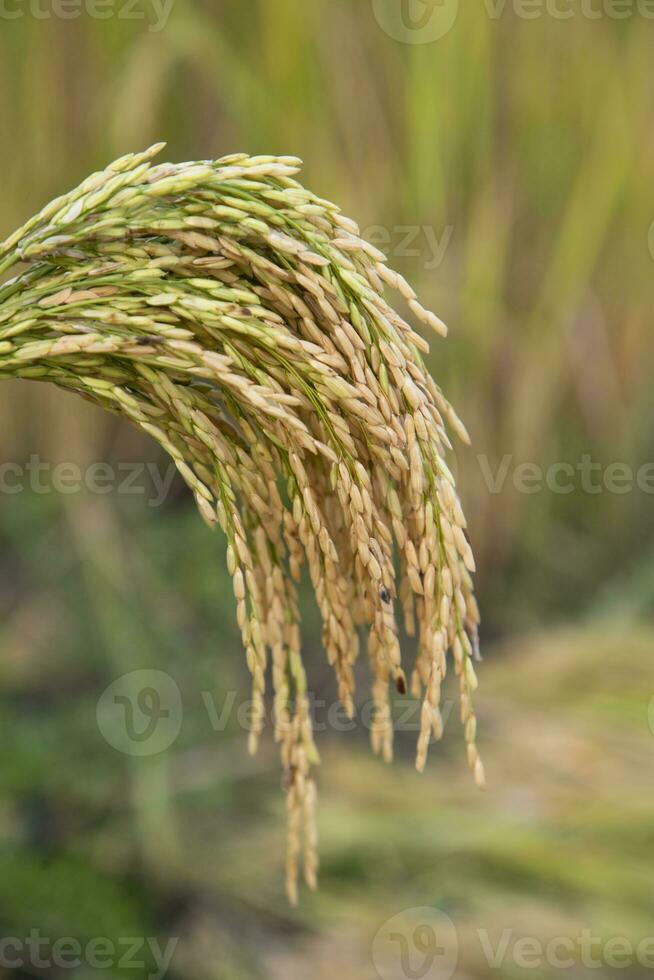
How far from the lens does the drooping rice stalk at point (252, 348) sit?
2.32 feet

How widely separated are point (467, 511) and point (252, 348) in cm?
239

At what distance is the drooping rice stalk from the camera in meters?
0.71

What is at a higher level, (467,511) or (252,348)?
(252,348)

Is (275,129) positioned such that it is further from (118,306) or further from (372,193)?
(118,306)

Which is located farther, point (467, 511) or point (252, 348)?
point (467, 511)

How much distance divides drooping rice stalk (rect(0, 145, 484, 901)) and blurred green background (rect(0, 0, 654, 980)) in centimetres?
152

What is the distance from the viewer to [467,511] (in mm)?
3090

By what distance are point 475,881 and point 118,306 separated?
1.73m

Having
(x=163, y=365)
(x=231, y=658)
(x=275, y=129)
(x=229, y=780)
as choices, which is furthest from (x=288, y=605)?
(x=275, y=129)

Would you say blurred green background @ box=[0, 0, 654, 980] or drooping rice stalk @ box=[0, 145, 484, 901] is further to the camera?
blurred green background @ box=[0, 0, 654, 980]

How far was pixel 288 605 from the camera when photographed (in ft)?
2.84

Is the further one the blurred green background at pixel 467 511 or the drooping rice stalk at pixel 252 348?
the blurred green background at pixel 467 511

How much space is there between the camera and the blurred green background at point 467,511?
7.20 feet

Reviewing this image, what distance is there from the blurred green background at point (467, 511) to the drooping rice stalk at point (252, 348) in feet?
4.97
